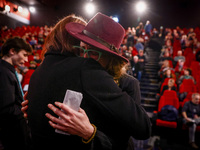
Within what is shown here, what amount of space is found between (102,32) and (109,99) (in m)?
0.39

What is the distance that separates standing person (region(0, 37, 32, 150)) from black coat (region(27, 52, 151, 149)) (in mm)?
979

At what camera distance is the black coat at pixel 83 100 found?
0.62 metres

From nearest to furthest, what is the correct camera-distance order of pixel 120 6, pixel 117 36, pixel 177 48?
pixel 117 36
pixel 177 48
pixel 120 6

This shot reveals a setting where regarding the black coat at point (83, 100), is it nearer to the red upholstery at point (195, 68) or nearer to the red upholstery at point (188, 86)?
the red upholstery at point (188, 86)

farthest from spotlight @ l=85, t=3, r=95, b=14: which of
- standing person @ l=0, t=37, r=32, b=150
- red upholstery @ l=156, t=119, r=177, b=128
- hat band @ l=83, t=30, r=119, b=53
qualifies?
hat band @ l=83, t=30, r=119, b=53

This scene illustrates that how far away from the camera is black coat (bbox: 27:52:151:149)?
0.62 m

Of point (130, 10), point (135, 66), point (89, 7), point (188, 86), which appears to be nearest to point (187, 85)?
point (188, 86)

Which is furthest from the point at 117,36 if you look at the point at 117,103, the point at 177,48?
the point at 177,48

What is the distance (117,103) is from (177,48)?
845 centimetres

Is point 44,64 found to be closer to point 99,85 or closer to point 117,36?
point 99,85

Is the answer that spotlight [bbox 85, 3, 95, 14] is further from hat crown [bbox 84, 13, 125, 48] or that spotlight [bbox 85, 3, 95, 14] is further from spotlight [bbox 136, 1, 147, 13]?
hat crown [bbox 84, 13, 125, 48]

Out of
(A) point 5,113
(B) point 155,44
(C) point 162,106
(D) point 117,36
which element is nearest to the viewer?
(D) point 117,36

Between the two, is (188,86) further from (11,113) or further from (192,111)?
(11,113)

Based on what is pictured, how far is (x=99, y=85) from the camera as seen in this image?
62 cm
